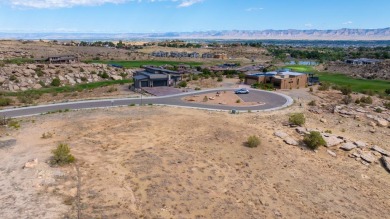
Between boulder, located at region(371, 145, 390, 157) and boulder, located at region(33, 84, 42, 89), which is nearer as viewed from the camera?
boulder, located at region(371, 145, 390, 157)

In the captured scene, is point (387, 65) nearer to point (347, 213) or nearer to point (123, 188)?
point (347, 213)

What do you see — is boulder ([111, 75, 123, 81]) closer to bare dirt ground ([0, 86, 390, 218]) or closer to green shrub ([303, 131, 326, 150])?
bare dirt ground ([0, 86, 390, 218])

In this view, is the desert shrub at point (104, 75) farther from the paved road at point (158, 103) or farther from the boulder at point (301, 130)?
the boulder at point (301, 130)

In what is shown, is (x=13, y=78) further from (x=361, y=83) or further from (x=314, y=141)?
(x=361, y=83)

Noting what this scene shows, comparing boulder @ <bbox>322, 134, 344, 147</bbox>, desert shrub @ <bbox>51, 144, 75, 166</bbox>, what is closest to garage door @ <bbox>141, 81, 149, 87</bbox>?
boulder @ <bbox>322, 134, 344, 147</bbox>

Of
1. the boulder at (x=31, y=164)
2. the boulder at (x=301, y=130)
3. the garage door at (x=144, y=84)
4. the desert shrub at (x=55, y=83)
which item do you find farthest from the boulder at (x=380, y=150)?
the desert shrub at (x=55, y=83)

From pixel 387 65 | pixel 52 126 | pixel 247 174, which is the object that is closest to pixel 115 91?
pixel 52 126
